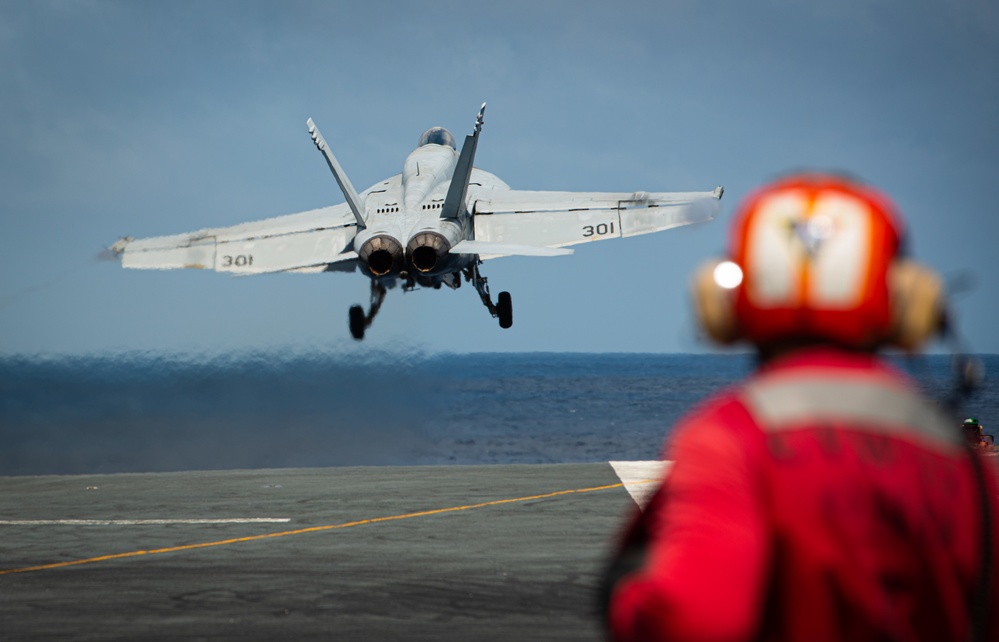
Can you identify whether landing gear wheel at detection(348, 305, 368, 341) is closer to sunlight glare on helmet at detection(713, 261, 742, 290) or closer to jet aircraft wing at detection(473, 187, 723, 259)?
jet aircraft wing at detection(473, 187, 723, 259)

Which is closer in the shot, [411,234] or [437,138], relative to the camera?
[411,234]

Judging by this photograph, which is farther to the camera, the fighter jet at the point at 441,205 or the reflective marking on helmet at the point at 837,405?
the fighter jet at the point at 441,205

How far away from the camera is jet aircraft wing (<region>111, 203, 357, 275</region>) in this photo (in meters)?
27.8

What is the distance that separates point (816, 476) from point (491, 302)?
24.5m

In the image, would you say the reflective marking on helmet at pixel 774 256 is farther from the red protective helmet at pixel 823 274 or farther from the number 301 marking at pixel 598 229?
the number 301 marking at pixel 598 229

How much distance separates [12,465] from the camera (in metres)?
69.6

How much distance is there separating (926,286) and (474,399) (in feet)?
500

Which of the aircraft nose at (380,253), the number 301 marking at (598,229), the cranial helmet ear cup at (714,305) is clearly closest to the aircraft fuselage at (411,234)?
the aircraft nose at (380,253)

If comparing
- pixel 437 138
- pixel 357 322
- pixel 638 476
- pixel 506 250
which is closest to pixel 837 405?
pixel 506 250

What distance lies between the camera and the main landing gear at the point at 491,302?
83.6ft

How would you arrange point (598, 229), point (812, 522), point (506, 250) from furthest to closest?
point (598, 229)
point (506, 250)
point (812, 522)

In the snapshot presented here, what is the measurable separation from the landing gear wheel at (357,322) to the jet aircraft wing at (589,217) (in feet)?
10.8

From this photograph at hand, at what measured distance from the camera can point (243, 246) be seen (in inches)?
1099

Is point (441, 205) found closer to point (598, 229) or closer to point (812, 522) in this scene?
point (598, 229)
